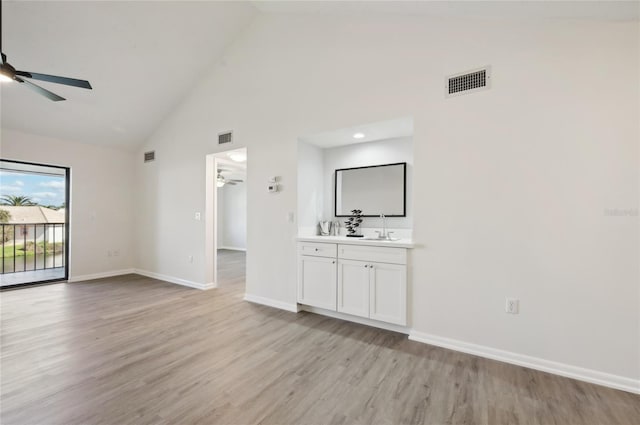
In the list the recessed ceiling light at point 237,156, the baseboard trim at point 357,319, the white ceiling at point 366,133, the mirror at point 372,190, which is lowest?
the baseboard trim at point 357,319

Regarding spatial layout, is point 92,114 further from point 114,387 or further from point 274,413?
point 274,413

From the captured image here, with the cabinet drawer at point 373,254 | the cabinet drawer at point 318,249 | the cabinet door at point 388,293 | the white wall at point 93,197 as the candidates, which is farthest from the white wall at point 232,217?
the cabinet door at point 388,293

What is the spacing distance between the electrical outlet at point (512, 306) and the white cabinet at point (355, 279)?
877 mm

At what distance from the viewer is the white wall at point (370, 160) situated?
3652 mm

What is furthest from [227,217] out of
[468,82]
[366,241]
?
[468,82]

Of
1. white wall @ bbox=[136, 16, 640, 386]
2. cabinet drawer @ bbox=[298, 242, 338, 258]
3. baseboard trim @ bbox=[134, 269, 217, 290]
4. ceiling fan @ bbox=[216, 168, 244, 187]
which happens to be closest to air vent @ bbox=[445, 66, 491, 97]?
white wall @ bbox=[136, 16, 640, 386]

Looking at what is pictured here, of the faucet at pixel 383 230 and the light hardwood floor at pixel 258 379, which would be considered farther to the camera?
the faucet at pixel 383 230

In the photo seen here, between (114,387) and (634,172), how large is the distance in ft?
13.8

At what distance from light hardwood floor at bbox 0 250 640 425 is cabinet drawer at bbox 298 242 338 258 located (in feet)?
2.54

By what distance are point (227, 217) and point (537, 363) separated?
29.6 feet

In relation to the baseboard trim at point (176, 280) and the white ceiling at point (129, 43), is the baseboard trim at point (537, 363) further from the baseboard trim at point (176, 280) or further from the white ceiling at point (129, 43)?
the baseboard trim at point (176, 280)

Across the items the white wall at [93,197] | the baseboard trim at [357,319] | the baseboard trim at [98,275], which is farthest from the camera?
the baseboard trim at [98,275]

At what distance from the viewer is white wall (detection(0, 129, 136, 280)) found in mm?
5043

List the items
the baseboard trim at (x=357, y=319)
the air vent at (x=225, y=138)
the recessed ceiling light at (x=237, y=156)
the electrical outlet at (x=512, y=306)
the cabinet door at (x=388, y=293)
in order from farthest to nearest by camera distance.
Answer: the recessed ceiling light at (x=237, y=156)
the air vent at (x=225, y=138)
the baseboard trim at (x=357, y=319)
the cabinet door at (x=388, y=293)
the electrical outlet at (x=512, y=306)
